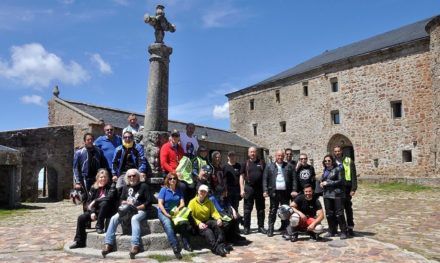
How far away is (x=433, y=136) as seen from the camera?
18.8 meters

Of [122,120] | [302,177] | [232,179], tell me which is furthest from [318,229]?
[122,120]

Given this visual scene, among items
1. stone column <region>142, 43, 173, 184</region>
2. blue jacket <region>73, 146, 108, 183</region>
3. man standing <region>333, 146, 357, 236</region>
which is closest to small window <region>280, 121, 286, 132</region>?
man standing <region>333, 146, 357, 236</region>

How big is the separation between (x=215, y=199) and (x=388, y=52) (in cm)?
1917

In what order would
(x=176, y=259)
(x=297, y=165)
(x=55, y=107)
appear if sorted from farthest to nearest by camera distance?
(x=55, y=107) → (x=297, y=165) → (x=176, y=259)

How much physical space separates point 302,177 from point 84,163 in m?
4.31

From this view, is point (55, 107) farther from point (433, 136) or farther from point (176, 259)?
point (433, 136)

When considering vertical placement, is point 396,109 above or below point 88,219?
above

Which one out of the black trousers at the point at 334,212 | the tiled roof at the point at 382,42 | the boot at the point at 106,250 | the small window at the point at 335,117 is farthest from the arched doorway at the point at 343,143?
the boot at the point at 106,250

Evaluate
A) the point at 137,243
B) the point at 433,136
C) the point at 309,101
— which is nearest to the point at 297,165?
the point at 137,243

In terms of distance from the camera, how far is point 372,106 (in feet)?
74.1

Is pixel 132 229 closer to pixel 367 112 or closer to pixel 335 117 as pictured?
pixel 367 112

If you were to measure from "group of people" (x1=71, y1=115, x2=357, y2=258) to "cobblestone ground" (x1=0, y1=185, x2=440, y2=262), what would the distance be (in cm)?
37

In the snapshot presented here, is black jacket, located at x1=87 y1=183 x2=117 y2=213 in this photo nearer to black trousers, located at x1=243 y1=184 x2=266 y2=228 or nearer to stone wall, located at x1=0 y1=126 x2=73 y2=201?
black trousers, located at x1=243 y1=184 x2=266 y2=228

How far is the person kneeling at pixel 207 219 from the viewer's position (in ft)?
19.4
